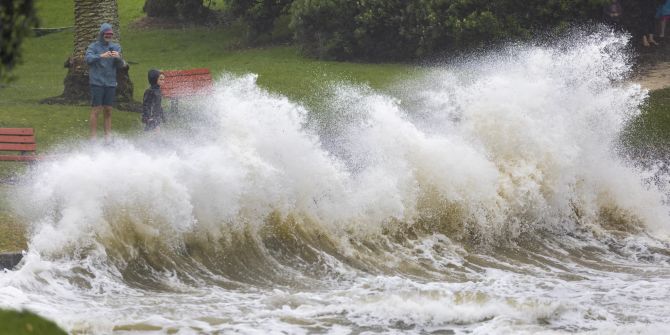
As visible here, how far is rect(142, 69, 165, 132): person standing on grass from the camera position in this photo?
1444 cm

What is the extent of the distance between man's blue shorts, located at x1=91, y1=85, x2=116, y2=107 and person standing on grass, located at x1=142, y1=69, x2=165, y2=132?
45.5 inches

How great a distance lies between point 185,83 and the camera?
58.5ft

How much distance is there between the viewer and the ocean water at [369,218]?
973cm

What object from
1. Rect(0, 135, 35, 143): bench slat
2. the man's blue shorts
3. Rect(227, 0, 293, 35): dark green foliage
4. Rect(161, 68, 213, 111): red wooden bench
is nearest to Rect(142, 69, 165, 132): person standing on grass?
the man's blue shorts

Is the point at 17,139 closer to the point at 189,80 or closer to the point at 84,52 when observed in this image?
the point at 189,80

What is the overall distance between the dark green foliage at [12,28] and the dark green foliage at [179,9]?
25.5 m

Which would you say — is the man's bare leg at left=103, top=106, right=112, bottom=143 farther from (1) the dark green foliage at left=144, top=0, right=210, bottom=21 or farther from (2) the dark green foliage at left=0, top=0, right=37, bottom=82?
(1) the dark green foliage at left=144, top=0, right=210, bottom=21

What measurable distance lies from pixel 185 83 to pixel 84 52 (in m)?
1.98

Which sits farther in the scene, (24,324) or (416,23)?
(416,23)

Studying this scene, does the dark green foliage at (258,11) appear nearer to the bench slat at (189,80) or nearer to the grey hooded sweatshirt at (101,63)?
the bench slat at (189,80)

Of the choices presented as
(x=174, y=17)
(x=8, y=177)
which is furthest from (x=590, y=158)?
(x=174, y=17)

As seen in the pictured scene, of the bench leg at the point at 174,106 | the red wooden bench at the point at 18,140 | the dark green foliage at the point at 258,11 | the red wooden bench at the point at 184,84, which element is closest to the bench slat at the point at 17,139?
the red wooden bench at the point at 18,140

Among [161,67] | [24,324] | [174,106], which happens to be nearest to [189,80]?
[174,106]

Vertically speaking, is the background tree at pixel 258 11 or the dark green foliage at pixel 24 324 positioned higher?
the background tree at pixel 258 11
